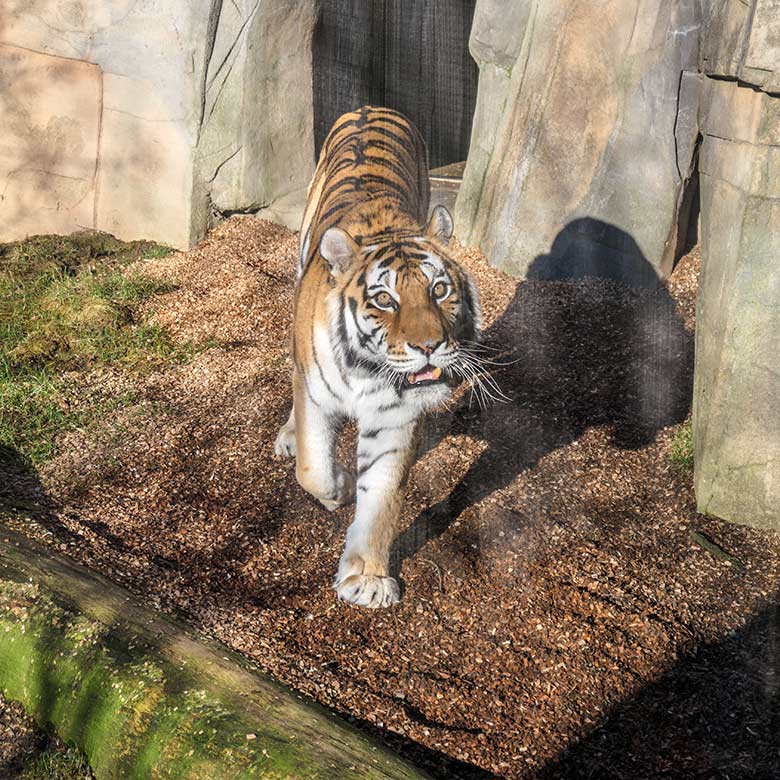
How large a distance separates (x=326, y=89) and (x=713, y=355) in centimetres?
396

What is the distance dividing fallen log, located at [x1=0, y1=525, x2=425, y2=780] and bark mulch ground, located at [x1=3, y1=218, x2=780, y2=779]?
353 mm

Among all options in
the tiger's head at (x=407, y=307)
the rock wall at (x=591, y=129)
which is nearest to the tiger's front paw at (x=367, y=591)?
the tiger's head at (x=407, y=307)

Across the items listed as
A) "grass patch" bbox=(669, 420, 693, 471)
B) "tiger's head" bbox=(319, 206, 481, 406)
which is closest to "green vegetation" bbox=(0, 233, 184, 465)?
"tiger's head" bbox=(319, 206, 481, 406)

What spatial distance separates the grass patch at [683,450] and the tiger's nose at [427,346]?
1484 millimetres

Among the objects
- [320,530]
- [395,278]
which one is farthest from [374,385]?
[320,530]

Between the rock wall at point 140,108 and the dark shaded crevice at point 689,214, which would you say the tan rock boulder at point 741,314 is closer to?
the dark shaded crevice at point 689,214

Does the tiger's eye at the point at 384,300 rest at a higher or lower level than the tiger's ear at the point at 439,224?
lower

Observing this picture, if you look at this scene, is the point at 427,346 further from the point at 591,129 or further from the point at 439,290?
the point at 591,129

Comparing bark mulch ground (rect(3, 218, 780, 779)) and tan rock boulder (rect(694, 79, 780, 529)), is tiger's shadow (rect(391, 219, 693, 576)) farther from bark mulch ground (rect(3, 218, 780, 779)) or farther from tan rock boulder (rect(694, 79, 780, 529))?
tan rock boulder (rect(694, 79, 780, 529))

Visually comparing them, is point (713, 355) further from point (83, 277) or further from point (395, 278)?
point (83, 277)

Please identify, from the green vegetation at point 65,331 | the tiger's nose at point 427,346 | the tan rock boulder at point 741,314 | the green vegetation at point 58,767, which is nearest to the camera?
the green vegetation at point 58,767

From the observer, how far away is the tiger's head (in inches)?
118

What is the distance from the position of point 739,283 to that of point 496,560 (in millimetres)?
1238

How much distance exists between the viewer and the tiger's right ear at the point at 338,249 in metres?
3.15
